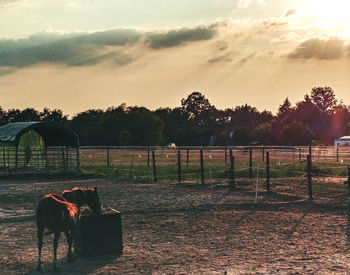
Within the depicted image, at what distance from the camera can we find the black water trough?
9047mm

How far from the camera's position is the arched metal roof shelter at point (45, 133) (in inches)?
1267

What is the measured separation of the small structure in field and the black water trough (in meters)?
21.8

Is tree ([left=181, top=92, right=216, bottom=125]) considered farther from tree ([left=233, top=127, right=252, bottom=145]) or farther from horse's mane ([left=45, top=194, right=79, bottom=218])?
horse's mane ([left=45, top=194, right=79, bottom=218])

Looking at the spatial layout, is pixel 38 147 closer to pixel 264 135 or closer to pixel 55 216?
pixel 55 216

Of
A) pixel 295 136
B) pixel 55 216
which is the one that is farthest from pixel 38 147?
pixel 295 136

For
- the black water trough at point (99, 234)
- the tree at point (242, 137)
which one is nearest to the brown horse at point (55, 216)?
the black water trough at point (99, 234)

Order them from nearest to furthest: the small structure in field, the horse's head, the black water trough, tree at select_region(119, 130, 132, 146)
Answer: the horse's head
the black water trough
the small structure in field
tree at select_region(119, 130, 132, 146)

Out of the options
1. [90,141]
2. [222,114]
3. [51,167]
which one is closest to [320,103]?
[222,114]

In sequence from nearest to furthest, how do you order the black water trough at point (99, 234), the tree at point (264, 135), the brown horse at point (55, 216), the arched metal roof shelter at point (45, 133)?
the brown horse at point (55, 216)
the black water trough at point (99, 234)
the arched metal roof shelter at point (45, 133)
the tree at point (264, 135)

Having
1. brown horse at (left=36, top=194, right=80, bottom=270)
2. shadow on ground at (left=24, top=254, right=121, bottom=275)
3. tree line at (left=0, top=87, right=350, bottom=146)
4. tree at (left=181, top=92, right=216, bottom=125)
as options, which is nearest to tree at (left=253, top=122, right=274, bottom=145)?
tree line at (left=0, top=87, right=350, bottom=146)

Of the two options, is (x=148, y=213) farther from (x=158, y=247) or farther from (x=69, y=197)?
(x=69, y=197)

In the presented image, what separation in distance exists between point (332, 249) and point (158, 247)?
335 centimetres

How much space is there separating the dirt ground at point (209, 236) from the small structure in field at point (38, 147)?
560 inches

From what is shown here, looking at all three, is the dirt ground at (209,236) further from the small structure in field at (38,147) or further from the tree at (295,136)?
the tree at (295,136)
